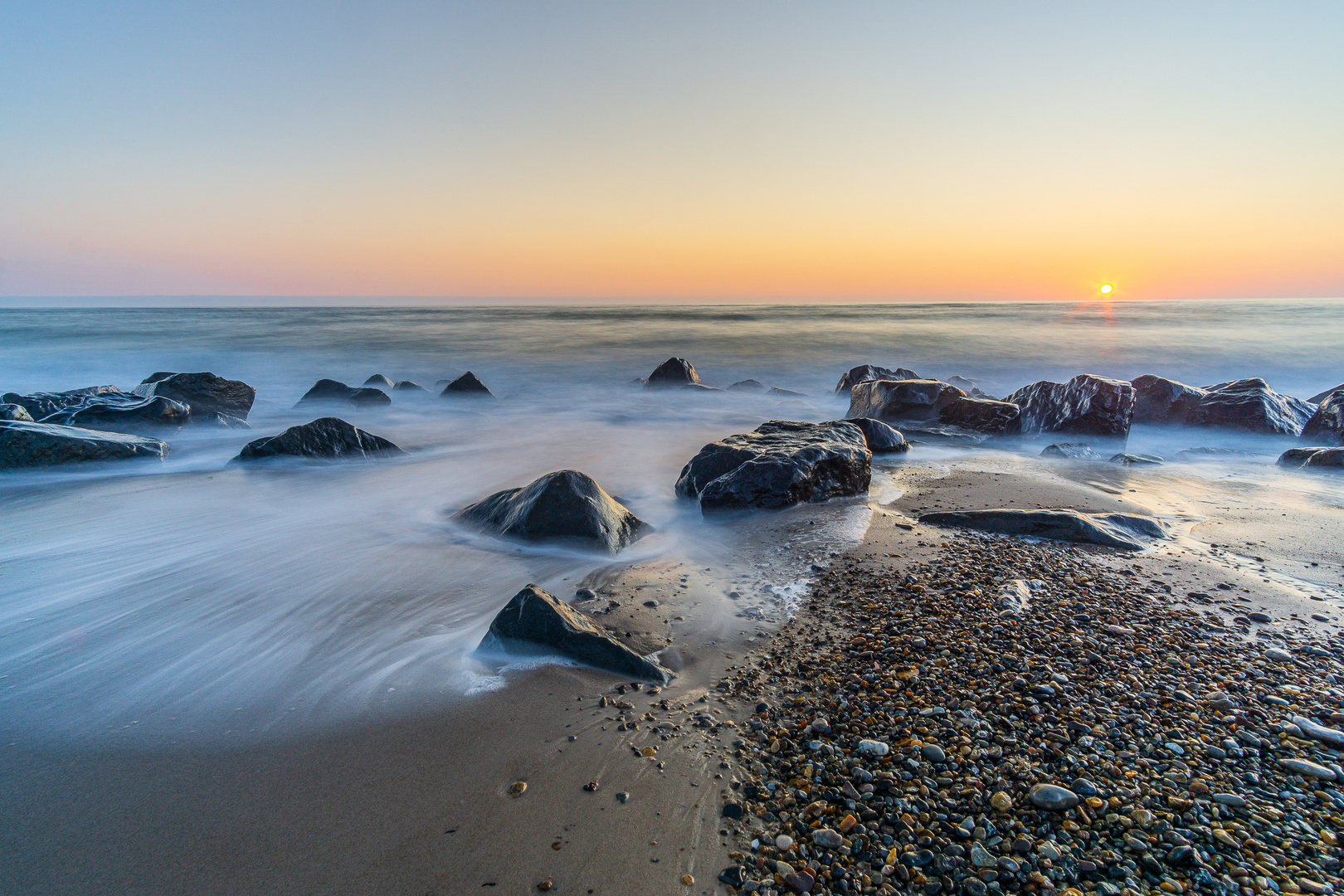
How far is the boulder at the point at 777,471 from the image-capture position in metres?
4.86

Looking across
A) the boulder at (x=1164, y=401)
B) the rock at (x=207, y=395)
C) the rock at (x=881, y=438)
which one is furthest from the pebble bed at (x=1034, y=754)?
the rock at (x=207, y=395)

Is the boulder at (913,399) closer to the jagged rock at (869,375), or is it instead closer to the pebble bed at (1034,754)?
the jagged rock at (869,375)

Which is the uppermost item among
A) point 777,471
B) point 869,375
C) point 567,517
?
point 869,375

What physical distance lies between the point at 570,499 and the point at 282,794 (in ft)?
7.69

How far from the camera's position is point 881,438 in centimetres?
705

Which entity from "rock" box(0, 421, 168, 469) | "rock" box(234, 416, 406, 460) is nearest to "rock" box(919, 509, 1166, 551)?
"rock" box(234, 416, 406, 460)

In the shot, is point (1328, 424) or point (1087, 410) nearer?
point (1328, 424)

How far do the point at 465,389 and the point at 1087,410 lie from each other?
34.2ft

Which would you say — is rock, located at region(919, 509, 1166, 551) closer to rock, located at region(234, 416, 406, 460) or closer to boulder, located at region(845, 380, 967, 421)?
boulder, located at region(845, 380, 967, 421)

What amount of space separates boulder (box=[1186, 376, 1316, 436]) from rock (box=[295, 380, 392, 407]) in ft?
41.3

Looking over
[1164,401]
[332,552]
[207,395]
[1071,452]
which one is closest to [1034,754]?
[332,552]

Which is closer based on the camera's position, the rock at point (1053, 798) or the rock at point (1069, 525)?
the rock at point (1053, 798)

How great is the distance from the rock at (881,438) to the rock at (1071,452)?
1532 mm

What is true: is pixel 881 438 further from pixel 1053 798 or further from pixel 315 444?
pixel 315 444
